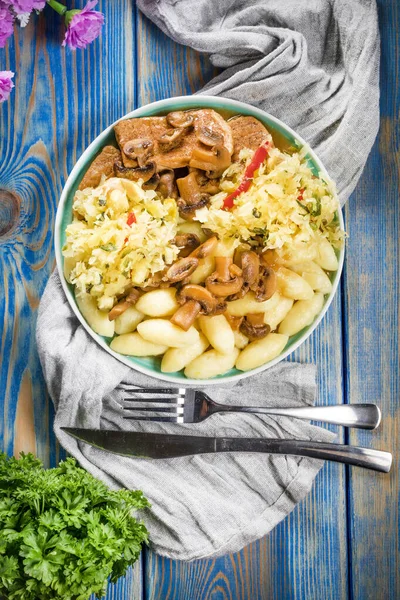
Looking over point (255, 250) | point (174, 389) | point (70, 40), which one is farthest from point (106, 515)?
point (70, 40)

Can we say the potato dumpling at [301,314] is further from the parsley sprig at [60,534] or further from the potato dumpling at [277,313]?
the parsley sprig at [60,534]

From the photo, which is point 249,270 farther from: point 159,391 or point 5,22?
point 5,22

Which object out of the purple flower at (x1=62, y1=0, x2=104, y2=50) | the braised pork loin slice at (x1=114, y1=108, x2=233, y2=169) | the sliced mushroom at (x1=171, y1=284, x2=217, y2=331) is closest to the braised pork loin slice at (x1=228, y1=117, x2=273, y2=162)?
the braised pork loin slice at (x1=114, y1=108, x2=233, y2=169)

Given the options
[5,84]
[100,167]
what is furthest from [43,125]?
[100,167]

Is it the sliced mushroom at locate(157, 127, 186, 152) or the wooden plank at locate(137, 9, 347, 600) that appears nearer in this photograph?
the sliced mushroom at locate(157, 127, 186, 152)

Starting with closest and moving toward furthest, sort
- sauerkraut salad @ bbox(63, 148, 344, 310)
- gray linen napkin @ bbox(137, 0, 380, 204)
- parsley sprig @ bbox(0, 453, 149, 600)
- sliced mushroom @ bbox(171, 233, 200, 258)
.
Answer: parsley sprig @ bbox(0, 453, 149, 600) < sauerkraut salad @ bbox(63, 148, 344, 310) < sliced mushroom @ bbox(171, 233, 200, 258) < gray linen napkin @ bbox(137, 0, 380, 204)

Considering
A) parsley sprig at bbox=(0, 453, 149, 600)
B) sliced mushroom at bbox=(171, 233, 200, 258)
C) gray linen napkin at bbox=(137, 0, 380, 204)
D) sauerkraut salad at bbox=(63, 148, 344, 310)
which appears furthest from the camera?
gray linen napkin at bbox=(137, 0, 380, 204)

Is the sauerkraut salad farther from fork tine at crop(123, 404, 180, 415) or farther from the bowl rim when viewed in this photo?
fork tine at crop(123, 404, 180, 415)
